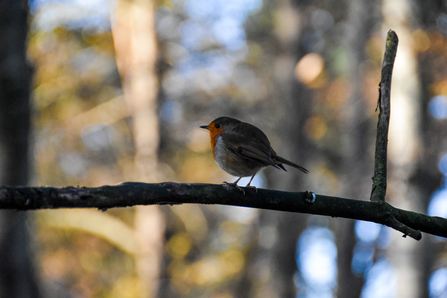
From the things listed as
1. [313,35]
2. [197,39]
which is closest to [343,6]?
[313,35]

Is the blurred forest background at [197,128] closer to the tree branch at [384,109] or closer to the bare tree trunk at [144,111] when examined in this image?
the bare tree trunk at [144,111]

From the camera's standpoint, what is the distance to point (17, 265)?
3.76 metres

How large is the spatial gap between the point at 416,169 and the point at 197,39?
26.2ft

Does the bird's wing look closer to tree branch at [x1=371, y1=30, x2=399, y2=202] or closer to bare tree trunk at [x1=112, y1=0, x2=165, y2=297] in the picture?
tree branch at [x1=371, y1=30, x2=399, y2=202]

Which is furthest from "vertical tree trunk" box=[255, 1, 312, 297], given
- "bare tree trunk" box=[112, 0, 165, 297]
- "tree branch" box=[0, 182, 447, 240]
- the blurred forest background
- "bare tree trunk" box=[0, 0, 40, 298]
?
"tree branch" box=[0, 182, 447, 240]

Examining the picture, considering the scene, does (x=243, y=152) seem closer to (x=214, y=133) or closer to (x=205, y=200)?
(x=214, y=133)

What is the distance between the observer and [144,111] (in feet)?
30.2

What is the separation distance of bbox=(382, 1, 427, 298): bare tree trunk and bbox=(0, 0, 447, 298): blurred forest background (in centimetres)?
2

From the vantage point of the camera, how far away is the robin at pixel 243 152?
3.45m

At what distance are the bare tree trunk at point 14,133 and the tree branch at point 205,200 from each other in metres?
2.76

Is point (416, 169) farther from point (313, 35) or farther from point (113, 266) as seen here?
point (113, 266)

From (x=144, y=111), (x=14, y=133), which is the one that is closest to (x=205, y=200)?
(x=14, y=133)

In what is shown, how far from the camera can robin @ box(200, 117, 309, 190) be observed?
345 centimetres

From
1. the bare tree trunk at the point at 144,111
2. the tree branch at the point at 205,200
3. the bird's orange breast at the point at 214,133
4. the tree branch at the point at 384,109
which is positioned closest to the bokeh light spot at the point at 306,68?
the bare tree trunk at the point at 144,111
